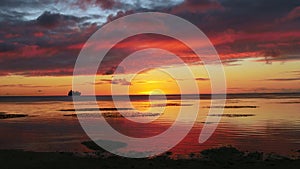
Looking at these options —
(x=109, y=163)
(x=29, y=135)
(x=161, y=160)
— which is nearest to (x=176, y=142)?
(x=161, y=160)

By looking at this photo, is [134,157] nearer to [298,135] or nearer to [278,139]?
[278,139]

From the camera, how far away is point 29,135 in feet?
104

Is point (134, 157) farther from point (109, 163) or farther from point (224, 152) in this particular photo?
point (224, 152)

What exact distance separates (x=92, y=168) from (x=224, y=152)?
28.4 feet


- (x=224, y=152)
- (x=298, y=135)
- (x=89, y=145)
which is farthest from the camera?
(x=298, y=135)

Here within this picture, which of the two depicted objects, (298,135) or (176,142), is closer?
(176,142)

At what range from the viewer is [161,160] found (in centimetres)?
1933

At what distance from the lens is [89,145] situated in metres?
25.0

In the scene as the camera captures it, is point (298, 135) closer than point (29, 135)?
Yes

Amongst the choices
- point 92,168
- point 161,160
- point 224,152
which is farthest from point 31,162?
point 224,152

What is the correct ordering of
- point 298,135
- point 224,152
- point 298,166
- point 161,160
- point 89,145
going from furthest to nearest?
point 298,135 → point 89,145 → point 224,152 → point 161,160 → point 298,166

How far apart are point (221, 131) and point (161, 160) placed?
15.3m

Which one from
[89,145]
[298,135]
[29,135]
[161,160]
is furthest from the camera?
[29,135]

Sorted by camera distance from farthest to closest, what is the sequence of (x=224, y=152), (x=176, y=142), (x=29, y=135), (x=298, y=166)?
(x=29, y=135)
(x=176, y=142)
(x=224, y=152)
(x=298, y=166)
